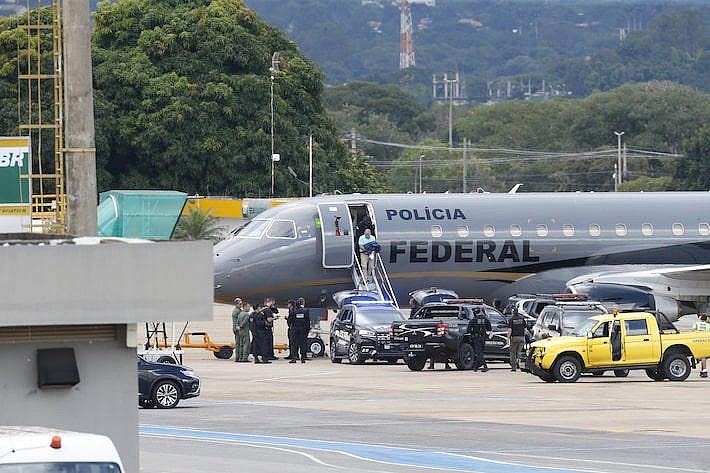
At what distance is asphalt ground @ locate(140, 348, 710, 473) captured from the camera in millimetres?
21891

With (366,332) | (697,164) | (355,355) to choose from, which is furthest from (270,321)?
(697,164)

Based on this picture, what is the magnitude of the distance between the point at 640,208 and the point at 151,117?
33526 millimetres

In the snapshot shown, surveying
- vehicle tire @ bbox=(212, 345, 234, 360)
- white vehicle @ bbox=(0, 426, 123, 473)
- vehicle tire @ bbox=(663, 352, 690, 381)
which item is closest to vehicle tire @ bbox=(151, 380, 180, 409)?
vehicle tire @ bbox=(663, 352, 690, 381)

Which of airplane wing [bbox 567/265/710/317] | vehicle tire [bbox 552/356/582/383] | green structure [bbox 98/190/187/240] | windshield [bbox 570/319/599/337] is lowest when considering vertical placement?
vehicle tire [bbox 552/356/582/383]

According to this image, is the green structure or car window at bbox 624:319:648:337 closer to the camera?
car window at bbox 624:319:648:337

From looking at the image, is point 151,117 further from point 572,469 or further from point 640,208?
point 572,469

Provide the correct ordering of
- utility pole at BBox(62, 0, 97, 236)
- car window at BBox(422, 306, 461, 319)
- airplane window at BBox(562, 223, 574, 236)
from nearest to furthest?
utility pole at BBox(62, 0, 97, 236) → car window at BBox(422, 306, 461, 319) → airplane window at BBox(562, 223, 574, 236)

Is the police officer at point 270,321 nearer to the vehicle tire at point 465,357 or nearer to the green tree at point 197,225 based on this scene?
the vehicle tire at point 465,357

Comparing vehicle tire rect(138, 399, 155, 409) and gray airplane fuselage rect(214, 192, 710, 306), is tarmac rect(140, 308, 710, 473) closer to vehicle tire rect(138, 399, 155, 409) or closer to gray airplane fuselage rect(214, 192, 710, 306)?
vehicle tire rect(138, 399, 155, 409)

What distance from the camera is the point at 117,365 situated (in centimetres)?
1569

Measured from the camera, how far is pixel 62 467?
12.8 meters

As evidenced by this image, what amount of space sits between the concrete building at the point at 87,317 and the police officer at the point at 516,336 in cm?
2151

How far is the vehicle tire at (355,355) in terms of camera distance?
39688mm

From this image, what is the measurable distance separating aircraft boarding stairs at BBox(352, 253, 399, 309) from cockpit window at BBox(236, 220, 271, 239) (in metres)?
2.48
